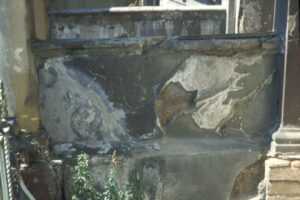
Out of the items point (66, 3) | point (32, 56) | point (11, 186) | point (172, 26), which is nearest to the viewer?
point (11, 186)

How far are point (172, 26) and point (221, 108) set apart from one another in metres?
4.39

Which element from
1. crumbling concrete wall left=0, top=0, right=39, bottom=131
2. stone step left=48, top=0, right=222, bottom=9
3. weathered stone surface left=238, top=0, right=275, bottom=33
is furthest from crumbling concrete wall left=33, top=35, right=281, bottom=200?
stone step left=48, top=0, right=222, bottom=9

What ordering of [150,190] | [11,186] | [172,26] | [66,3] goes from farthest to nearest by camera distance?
[66,3] → [172,26] → [150,190] → [11,186]

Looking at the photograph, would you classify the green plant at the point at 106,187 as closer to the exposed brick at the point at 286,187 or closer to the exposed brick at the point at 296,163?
the exposed brick at the point at 286,187

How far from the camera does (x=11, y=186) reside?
2977 mm

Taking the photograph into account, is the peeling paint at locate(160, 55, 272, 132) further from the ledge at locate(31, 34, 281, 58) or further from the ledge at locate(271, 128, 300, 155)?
the ledge at locate(271, 128, 300, 155)

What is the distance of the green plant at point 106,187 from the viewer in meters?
3.35

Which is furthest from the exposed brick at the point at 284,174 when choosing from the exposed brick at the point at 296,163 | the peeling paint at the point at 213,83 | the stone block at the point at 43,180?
the stone block at the point at 43,180

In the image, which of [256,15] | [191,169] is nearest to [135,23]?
[256,15]

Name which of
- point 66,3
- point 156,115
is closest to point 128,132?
point 156,115

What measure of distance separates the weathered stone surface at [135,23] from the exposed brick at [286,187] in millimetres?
4406

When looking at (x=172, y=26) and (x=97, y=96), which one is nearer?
(x=97, y=96)

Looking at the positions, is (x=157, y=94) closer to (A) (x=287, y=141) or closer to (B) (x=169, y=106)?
(B) (x=169, y=106)

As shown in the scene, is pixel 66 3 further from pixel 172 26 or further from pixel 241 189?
pixel 241 189
